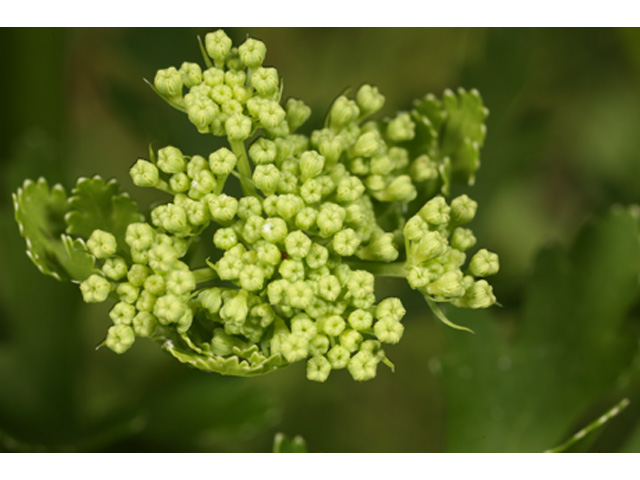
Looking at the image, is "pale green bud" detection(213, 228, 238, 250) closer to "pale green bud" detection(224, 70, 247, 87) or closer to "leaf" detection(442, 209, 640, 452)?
"pale green bud" detection(224, 70, 247, 87)

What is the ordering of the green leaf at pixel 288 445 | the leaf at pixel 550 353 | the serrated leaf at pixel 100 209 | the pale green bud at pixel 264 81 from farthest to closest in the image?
the leaf at pixel 550 353, the green leaf at pixel 288 445, the serrated leaf at pixel 100 209, the pale green bud at pixel 264 81

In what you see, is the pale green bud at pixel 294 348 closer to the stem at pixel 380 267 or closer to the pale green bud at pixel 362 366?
the pale green bud at pixel 362 366

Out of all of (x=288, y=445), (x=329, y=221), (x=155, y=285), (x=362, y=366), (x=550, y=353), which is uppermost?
(x=329, y=221)

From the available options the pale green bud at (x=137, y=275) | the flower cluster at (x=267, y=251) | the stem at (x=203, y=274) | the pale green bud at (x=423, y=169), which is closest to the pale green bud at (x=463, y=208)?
the flower cluster at (x=267, y=251)

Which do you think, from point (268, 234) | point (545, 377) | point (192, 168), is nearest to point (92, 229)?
point (192, 168)

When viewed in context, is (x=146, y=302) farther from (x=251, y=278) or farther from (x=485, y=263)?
(x=485, y=263)

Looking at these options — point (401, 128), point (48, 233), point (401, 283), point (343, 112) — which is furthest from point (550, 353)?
point (48, 233)
